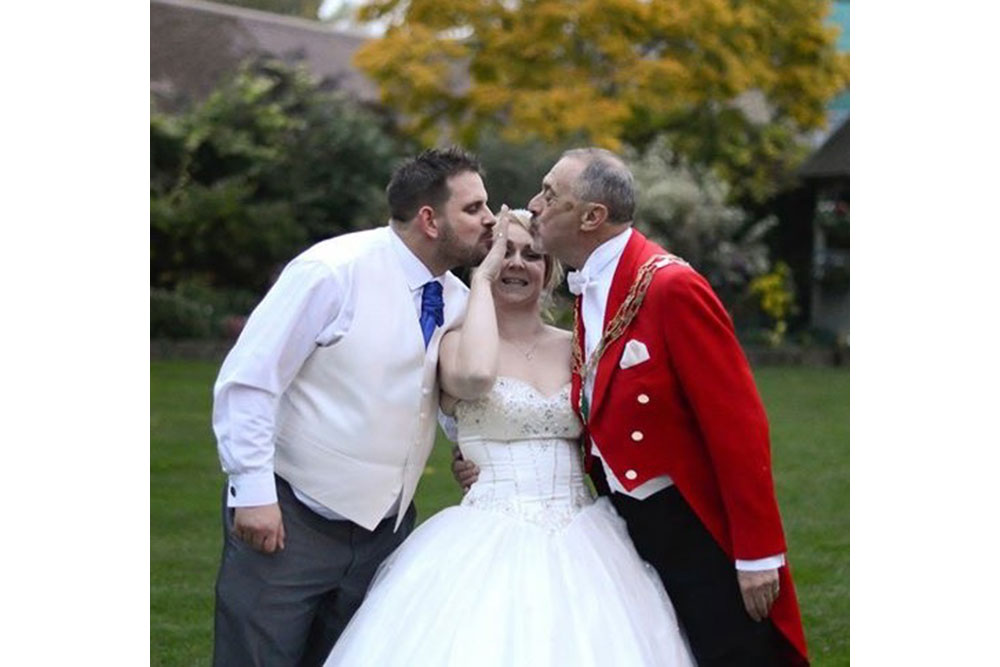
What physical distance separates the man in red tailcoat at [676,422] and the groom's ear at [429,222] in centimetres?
31

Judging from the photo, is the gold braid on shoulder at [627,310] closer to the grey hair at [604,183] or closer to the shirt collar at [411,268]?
the grey hair at [604,183]

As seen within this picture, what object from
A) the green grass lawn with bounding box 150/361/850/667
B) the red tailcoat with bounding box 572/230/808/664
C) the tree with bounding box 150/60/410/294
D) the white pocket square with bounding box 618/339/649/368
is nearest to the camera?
the red tailcoat with bounding box 572/230/808/664

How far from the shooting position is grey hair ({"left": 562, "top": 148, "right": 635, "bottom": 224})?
4.12 metres

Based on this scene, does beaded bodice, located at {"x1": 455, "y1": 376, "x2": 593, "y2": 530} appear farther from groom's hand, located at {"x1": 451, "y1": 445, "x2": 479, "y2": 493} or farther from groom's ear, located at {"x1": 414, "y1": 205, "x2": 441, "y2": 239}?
groom's ear, located at {"x1": 414, "y1": 205, "x2": 441, "y2": 239}

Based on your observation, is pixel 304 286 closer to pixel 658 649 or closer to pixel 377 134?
pixel 658 649

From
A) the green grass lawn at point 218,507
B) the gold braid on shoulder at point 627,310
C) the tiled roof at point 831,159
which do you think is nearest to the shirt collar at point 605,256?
the gold braid on shoulder at point 627,310

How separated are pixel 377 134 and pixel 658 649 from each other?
742 inches

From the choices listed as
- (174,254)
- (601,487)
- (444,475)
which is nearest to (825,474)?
(444,475)

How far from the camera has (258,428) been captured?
4102mm

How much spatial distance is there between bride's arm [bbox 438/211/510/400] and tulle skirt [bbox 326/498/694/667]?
1.26 feet

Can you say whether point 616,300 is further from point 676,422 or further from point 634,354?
point 676,422

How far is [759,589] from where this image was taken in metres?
3.95

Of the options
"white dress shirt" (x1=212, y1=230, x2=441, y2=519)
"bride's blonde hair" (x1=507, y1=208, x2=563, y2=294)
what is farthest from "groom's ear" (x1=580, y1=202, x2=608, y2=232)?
"white dress shirt" (x1=212, y1=230, x2=441, y2=519)
